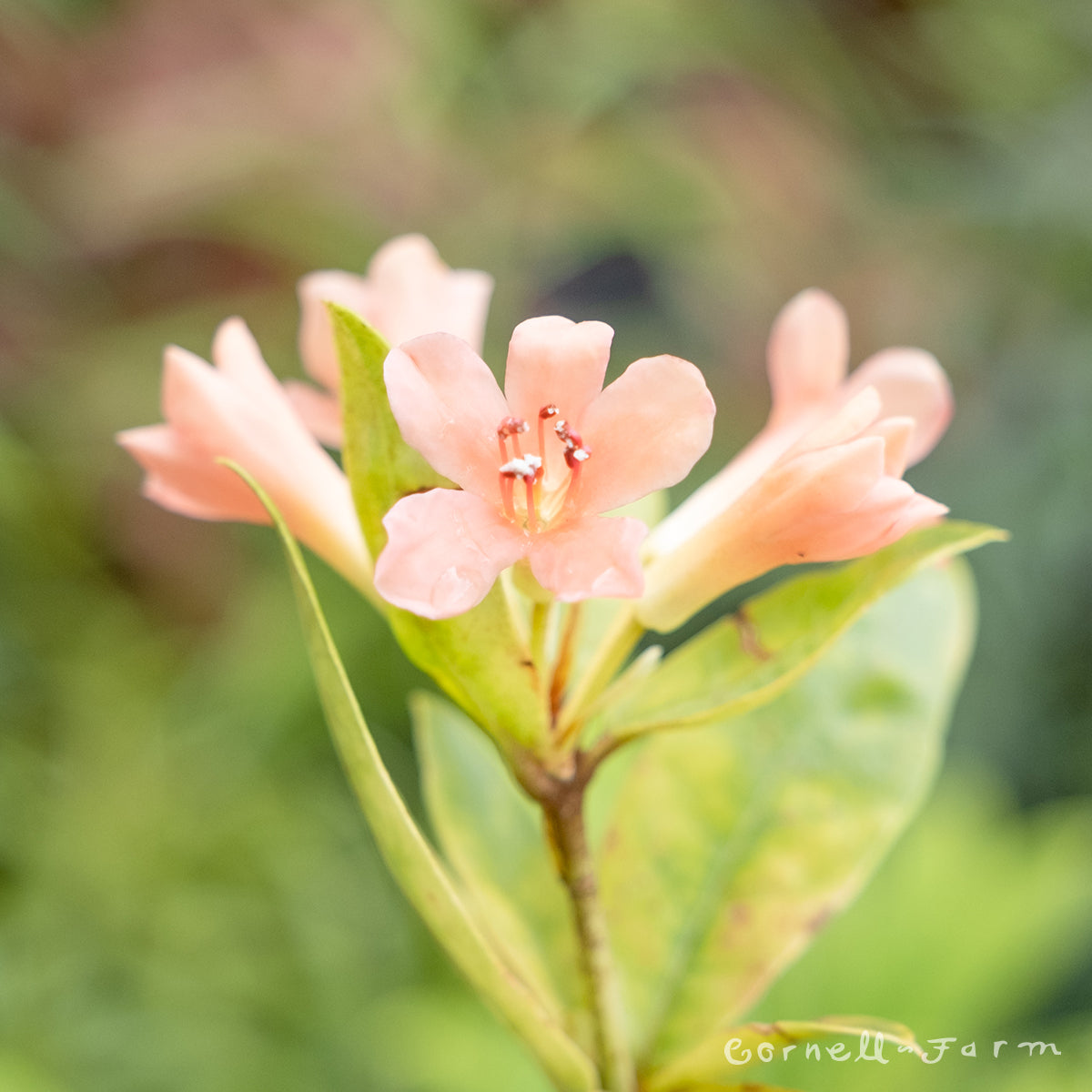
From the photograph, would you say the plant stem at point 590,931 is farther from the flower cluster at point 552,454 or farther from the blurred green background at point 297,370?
the blurred green background at point 297,370

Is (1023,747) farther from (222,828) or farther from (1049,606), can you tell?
(222,828)

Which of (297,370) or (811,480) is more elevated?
(297,370)

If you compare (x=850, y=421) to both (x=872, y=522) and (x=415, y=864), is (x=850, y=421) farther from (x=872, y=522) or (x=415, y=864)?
(x=415, y=864)

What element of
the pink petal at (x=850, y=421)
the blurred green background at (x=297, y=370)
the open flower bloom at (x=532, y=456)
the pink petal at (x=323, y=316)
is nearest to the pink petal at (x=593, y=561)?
the open flower bloom at (x=532, y=456)

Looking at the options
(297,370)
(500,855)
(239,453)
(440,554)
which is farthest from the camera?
(297,370)

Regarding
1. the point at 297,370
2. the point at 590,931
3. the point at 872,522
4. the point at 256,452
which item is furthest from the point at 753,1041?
the point at 297,370

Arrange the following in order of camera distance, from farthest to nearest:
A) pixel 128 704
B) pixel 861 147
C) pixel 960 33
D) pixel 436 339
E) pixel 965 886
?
1. pixel 861 147
2. pixel 960 33
3. pixel 128 704
4. pixel 965 886
5. pixel 436 339

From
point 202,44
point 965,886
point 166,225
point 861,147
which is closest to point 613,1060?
point 965,886

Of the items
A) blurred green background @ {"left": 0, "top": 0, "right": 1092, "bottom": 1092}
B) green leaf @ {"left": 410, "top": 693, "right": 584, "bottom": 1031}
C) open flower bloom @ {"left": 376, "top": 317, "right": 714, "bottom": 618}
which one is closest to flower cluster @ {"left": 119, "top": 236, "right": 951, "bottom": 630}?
open flower bloom @ {"left": 376, "top": 317, "right": 714, "bottom": 618}
